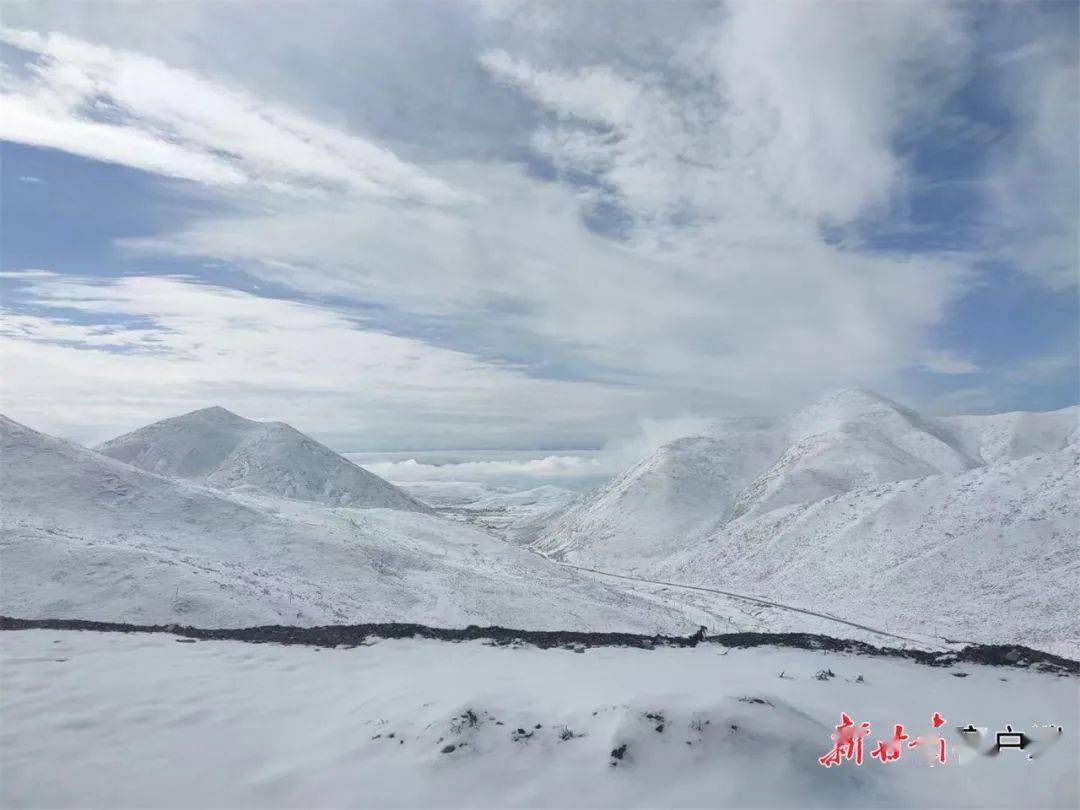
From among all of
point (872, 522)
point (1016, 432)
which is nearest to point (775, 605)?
point (872, 522)

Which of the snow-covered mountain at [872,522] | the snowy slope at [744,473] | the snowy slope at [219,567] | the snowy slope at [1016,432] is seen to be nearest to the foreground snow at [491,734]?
the snowy slope at [219,567]

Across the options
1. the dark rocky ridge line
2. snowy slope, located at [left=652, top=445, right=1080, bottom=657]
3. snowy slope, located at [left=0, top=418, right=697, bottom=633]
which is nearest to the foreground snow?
the dark rocky ridge line

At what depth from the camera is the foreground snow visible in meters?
7.88

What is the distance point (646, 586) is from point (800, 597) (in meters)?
16.9

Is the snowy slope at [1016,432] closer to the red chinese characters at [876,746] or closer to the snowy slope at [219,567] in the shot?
the snowy slope at [219,567]

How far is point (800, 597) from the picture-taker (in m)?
57.7

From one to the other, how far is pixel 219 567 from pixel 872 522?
62145 millimetres

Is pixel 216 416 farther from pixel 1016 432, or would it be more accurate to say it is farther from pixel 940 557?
pixel 1016 432

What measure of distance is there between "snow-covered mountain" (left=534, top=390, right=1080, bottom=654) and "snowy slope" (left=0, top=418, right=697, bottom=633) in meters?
19.8

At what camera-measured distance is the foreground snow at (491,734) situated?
788 cm

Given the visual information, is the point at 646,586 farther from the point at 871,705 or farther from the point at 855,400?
the point at 855,400

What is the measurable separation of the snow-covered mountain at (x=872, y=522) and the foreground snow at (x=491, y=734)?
122 ft

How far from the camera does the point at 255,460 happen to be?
12312 centimetres

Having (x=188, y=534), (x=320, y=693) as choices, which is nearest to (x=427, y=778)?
(x=320, y=693)
